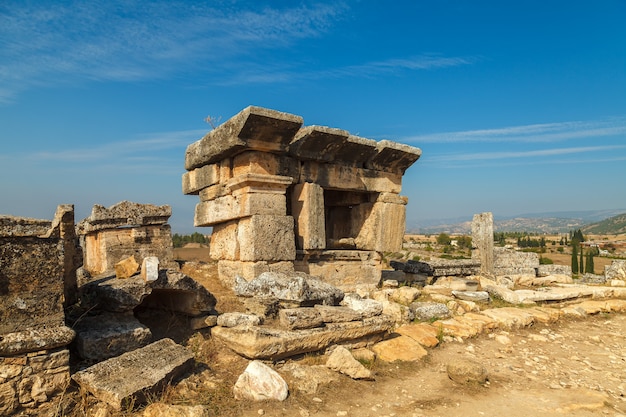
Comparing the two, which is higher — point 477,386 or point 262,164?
point 262,164

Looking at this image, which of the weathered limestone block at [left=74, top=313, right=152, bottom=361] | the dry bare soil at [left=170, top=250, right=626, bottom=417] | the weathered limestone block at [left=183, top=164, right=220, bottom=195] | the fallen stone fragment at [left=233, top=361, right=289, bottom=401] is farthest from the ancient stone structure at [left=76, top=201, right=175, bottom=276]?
the fallen stone fragment at [left=233, top=361, right=289, bottom=401]

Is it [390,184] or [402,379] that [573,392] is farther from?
[390,184]

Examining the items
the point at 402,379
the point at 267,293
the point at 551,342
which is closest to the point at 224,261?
the point at 267,293

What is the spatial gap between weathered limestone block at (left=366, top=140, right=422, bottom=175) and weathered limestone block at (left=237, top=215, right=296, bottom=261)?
2.46m

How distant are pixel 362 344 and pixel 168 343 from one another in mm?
2203

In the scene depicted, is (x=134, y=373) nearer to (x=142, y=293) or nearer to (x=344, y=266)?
(x=142, y=293)

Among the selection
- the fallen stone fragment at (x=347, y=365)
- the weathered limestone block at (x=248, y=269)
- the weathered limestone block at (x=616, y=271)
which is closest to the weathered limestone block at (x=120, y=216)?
the weathered limestone block at (x=248, y=269)

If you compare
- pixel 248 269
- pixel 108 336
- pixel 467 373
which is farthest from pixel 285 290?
pixel 467 373

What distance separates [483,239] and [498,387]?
11392mm

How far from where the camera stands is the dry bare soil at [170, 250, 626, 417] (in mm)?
3787

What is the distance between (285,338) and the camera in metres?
4.39

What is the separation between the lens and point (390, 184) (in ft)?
28.4

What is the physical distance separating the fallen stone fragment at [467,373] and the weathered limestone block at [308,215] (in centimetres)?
330

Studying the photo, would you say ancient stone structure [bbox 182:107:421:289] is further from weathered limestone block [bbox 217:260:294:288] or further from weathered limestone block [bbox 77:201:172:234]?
weathered limestone block [bbox 77:201:172:234]
